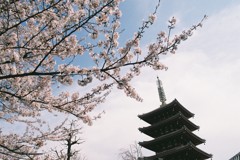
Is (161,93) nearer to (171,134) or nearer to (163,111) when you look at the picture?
(163,111)

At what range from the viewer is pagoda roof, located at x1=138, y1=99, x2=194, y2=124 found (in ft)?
79.9

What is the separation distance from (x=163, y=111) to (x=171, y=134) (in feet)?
8.42

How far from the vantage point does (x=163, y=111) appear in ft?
81.9

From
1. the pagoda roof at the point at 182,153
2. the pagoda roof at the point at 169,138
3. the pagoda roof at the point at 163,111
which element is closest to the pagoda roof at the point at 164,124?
Result: the pagoda roof at the point at 163,111

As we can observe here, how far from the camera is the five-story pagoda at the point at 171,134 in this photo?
75.6 ft

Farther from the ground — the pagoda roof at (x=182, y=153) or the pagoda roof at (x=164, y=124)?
the pagoda roof at (x=164, y=124)

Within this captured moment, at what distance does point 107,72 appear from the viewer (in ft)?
17.6

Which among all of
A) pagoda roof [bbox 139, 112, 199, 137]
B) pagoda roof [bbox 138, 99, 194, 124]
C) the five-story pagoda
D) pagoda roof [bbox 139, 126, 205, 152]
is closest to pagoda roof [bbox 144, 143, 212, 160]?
the five-story pagoda

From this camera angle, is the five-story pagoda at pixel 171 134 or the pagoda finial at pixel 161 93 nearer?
the five-story pagoda at pixel 171 134

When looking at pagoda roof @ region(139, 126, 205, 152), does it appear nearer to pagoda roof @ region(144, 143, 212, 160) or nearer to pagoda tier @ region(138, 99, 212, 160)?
pagoda tier @ region(138, 99, 212, 160)

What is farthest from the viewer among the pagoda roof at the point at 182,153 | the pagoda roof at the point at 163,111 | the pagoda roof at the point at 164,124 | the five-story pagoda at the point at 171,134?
the pagoda roof at the point at 163,111

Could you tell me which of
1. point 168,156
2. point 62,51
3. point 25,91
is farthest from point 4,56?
point 168,156

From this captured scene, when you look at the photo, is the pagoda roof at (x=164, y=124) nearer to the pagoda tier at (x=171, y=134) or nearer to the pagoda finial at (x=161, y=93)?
the pagoda tier at (x=171, y=134)

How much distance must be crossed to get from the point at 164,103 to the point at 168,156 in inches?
219
